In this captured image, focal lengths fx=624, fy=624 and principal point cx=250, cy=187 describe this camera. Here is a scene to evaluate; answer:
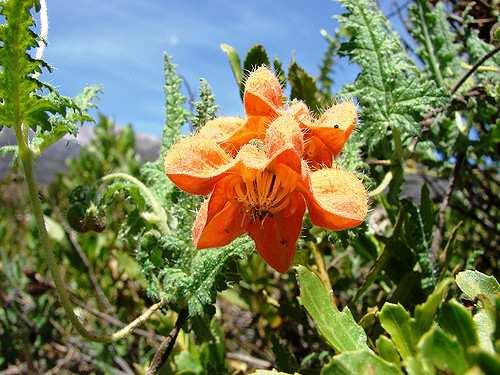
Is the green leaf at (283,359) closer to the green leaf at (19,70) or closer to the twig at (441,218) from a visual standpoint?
the twig at (441,218)

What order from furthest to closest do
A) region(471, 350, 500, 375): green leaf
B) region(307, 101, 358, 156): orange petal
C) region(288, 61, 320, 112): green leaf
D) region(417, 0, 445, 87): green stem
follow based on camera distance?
region(417, 0, 445, 87): green stem → region(288, 61, 320, 112): green leaf → region(307, 101, 358, 156): orange petal → region(471, 350, 500, 375): green leaf

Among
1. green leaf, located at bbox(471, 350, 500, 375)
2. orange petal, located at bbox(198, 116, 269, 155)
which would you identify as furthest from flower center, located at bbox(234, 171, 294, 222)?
green leaf, located at bbox(471, 350, 500, 375)

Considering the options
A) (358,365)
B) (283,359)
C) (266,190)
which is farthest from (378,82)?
(358,365)

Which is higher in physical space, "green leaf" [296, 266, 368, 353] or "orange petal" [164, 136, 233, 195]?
"orange petal" [164, 136, 233, 195]

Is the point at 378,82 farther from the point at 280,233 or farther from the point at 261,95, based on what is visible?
the point at 280,233

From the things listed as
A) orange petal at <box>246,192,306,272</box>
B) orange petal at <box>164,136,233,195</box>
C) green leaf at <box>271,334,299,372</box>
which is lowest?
green leaf at <box>271,334,299,372</box>

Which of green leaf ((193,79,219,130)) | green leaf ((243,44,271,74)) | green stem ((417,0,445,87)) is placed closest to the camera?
green leaf ((193,79,219,130))

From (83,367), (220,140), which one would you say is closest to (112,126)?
(83,367)

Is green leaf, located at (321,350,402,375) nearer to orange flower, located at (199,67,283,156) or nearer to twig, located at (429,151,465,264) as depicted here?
orange flower, located at (199,67,283,156)

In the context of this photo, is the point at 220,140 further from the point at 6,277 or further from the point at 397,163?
the point at 6,277
